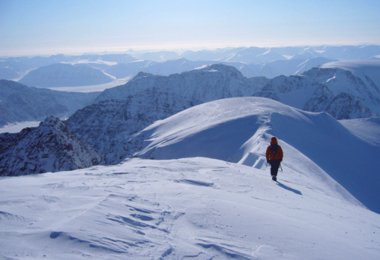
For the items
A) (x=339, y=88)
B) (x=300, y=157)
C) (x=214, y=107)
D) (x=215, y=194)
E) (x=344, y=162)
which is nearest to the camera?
(x=215, y=194)

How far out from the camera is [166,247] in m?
7.73

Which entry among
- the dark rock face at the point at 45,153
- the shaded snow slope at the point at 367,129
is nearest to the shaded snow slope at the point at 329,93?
the shaded snow slope at the point at 367,129

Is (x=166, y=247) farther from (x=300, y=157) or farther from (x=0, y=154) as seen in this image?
(x=0, y=154)

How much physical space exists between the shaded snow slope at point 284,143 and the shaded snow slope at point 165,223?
14.5 metres

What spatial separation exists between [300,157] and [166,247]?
84.4ft

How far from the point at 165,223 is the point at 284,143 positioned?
89.5ft

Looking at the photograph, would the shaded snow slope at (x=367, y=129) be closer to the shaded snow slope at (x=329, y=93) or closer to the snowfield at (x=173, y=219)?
the snowfield at (x=173, y=219)

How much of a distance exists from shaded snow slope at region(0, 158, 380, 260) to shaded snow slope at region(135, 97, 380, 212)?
47.5 ft

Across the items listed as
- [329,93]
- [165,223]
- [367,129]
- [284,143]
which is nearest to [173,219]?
[165,223]

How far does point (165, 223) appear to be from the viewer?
9055 mm

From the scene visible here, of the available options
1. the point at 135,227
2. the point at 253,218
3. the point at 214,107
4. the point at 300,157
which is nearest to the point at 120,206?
the point at 135,227

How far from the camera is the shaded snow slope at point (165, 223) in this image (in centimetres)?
745

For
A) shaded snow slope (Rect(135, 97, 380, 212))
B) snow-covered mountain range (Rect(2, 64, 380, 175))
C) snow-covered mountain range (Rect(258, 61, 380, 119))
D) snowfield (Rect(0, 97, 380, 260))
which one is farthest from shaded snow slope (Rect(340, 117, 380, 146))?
snow-covered mountain range (Rect(258, 61, 380, 119))

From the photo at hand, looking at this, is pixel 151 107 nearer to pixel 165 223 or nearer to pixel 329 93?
pixel 329 93
